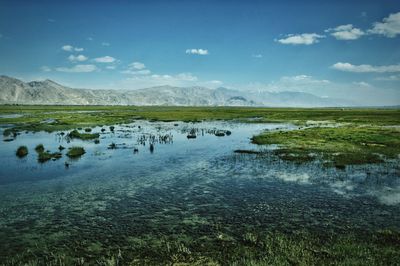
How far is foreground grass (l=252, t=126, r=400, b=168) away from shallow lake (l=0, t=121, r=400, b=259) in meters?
2.84

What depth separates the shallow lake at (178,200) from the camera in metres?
16.8

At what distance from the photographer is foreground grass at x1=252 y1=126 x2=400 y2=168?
36969 mm

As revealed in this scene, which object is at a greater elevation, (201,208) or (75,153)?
(75,153)

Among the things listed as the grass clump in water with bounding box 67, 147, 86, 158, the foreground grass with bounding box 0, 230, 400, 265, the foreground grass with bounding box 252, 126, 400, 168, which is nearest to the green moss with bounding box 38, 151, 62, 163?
the grass clump in water with bounding box 67, 147, 86, 158

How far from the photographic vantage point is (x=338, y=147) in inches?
1775

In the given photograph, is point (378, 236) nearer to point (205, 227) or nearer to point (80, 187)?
point (205, 227)

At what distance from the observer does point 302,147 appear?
4531 centimetres

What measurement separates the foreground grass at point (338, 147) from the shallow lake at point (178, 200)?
2.84 meters

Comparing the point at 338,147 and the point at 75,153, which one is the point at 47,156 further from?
the point at 338,147

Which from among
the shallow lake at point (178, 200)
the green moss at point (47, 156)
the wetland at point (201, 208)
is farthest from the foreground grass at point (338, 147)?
the green moss at point (47, 156)

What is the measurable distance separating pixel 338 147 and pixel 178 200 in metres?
32.1

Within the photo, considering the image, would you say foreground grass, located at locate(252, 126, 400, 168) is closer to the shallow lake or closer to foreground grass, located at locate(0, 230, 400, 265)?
the shallow lake

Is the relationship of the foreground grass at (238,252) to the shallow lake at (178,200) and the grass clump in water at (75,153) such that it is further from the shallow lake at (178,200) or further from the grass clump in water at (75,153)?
the grass clump in water at (75,153)

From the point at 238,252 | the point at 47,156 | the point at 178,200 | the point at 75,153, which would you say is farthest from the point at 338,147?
the point at 47,156
